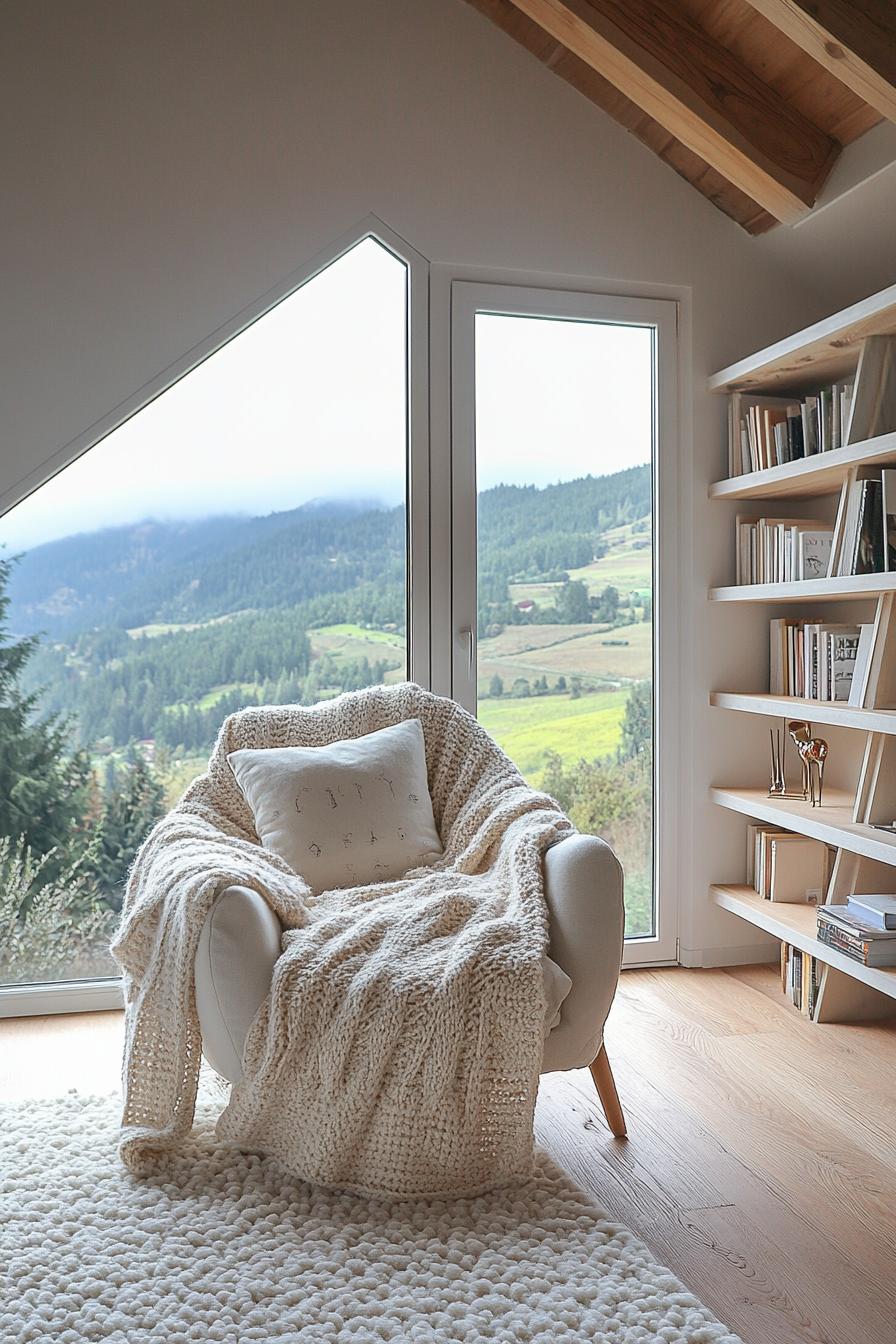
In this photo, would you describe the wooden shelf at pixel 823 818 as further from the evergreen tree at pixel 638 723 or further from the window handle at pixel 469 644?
the window handle at pixel 469 644

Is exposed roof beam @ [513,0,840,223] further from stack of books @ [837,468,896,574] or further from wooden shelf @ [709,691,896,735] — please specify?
wooden shelf @ [709,691,896,735]

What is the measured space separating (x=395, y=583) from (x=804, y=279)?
157 cm

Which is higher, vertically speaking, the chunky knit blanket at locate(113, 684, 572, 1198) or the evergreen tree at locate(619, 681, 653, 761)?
the evergreen tree at locate(619, 681, 653, 761)

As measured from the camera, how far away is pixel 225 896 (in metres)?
1.93

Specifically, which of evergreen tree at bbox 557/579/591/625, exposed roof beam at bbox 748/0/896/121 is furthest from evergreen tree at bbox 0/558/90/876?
exposed roof beam at bbox 748/0/896/121

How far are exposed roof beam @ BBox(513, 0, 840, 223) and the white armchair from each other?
1891mm

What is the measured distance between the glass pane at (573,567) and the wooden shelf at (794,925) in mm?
266

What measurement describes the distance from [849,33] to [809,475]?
102 centimetres

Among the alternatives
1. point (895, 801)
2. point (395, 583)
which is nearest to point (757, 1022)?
point (895, 801)

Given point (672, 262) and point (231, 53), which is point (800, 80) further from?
point (231, 53)

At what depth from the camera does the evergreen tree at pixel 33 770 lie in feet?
9.39

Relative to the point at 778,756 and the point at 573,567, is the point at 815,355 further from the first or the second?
the point at 778,756

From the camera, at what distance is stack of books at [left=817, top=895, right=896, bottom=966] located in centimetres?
255

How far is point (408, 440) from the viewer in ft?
10.2
